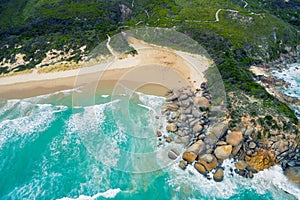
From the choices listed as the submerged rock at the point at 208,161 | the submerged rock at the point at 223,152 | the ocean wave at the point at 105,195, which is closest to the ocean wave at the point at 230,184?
the submerged rock at the point at 208,161

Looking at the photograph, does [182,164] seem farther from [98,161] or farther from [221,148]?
[98,161]

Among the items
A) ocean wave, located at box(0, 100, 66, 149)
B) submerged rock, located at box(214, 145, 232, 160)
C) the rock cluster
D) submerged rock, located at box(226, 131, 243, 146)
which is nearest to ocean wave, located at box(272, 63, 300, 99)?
the rock cluster

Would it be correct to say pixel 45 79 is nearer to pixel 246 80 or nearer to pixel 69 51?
pixel 69 51

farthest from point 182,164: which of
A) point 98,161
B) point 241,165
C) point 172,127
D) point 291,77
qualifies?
point 291,77

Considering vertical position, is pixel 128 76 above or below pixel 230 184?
above

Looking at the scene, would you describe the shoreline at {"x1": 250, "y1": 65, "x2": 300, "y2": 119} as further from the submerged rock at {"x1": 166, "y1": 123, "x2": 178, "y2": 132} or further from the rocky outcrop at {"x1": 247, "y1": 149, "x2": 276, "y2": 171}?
the submerged rock at {"x1": 166, "y1": 123, "x2": 178, "y2": 132}

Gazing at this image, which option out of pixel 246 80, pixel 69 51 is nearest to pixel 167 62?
pixel 246 80
